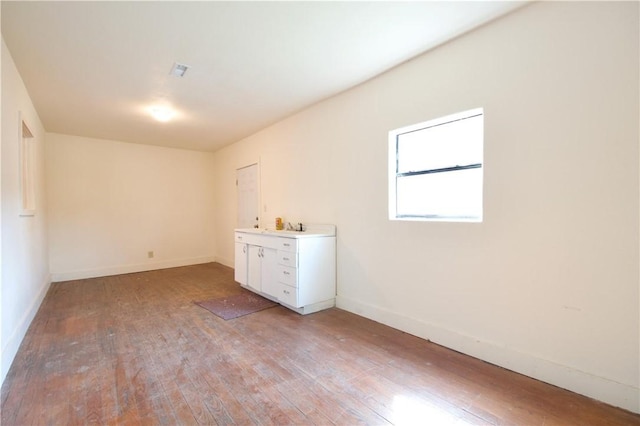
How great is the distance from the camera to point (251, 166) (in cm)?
526

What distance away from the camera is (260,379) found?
6.66ft

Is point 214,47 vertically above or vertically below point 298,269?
above

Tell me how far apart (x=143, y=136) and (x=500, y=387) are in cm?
590

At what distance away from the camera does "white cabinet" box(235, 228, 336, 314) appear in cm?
327

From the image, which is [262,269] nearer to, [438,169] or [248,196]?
[248,196]

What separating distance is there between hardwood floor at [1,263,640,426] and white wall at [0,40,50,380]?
19 centimetres

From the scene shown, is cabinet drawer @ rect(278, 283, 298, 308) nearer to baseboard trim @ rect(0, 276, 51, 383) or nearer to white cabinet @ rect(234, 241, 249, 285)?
white cabinet @ rect(234, 241, 249, 285)

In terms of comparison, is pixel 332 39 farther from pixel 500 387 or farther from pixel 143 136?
pixel 143 136

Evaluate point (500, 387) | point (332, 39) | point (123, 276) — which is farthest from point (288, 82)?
point (123, 276)

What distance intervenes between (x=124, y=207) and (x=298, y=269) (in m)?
4.20

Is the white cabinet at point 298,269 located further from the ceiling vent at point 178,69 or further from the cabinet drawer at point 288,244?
the ceiling vent at point 178,69

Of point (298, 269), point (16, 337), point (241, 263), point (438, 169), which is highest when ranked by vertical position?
point (438, 169)

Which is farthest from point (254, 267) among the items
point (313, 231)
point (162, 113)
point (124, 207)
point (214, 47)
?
point (124, 207)

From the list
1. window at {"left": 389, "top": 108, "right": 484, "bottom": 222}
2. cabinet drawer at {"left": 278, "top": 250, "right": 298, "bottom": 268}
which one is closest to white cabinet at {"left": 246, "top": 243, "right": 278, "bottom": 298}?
cabinet drawer at {"left": 278, "top": 250, "right": 298, "bottom": 268}
